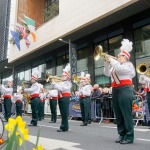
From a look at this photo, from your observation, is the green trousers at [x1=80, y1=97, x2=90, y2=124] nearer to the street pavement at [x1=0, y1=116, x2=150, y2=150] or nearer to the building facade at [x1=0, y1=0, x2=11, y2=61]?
the street pavement at [x1=0, y1=116, x2=150, y2=150]

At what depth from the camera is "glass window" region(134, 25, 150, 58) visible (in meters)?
15.7

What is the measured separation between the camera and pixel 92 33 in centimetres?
1970

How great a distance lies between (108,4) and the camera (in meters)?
16.0

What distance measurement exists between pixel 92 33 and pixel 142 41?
4758 millimetres

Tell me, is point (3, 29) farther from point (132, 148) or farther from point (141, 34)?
point (132, 148)

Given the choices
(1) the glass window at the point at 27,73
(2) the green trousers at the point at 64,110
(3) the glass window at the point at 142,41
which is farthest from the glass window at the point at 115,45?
(1) the glass window at the point at 27,73

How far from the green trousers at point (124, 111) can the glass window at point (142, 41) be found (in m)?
11.3

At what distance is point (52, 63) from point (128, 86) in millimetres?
20267

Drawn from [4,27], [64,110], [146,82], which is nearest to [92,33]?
[146,82]

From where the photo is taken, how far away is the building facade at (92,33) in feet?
52.0

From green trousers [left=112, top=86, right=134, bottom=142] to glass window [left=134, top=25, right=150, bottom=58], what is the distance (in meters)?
11.3

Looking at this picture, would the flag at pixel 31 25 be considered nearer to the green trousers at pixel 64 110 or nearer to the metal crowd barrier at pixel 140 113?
the metal crowd barrier at pixel 140 113

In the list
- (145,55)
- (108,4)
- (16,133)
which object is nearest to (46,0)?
(108,4)

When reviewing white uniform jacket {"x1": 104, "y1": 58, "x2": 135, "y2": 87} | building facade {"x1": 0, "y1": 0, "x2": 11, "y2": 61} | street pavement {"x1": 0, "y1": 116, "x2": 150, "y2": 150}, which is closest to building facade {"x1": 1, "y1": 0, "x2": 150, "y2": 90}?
building facade {"x1": 0, "y1": 0, "x2": 11, "y2": 61}
